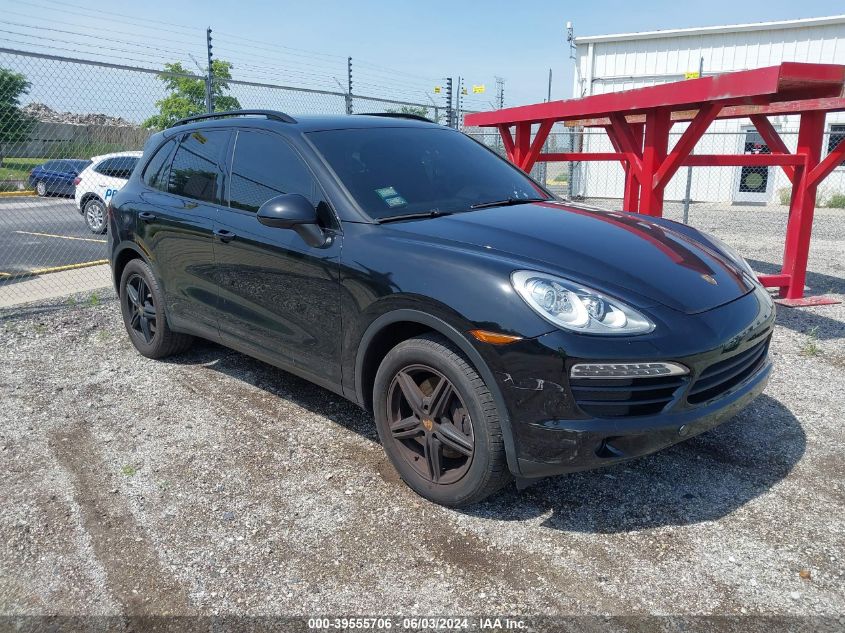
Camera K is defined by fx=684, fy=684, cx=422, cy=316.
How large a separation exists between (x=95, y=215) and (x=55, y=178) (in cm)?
452

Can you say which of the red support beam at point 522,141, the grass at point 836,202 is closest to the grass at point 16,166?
the red support beam at point 522,141

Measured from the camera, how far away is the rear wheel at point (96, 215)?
12.1m

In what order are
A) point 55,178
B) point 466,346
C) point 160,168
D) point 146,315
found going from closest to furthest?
point 466,346
point 160,168
point 146,315
point 55,178

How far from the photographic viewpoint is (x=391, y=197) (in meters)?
3.53

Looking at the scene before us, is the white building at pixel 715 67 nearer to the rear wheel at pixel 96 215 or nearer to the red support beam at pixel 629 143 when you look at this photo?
the red support beam at pixel 629 143

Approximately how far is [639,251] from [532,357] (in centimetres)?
90

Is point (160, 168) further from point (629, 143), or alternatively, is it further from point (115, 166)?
point (115, 166)

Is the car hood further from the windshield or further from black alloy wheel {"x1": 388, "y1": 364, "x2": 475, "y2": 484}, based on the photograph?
black alloy wheel {"x1": 388, "y1": 364, "x2": 475, "y2": 484}

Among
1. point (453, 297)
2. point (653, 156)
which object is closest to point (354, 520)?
point (453, 297)

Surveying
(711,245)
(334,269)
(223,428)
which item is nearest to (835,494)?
(711,245)

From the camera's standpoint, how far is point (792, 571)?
2.60m

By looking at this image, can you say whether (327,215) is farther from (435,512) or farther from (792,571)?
(792,571)

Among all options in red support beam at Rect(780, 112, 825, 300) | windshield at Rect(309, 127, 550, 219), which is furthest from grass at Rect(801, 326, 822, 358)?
windshield at Rect(309, 127, 550, 219)

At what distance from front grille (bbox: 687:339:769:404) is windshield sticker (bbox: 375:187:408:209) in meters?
1.66
